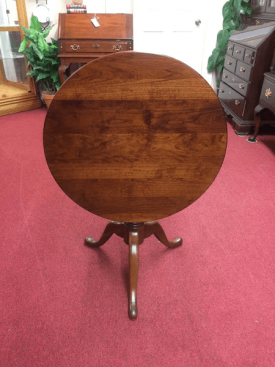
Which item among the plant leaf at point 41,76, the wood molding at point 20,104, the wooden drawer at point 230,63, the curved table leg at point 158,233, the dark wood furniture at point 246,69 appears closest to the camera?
the curved table leg at point 158,233

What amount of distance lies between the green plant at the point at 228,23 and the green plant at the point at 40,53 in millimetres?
2061

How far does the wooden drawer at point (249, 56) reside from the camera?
9.26 feet

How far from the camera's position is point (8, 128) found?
3383 millimetres

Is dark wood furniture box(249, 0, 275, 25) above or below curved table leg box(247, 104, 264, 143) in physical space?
above

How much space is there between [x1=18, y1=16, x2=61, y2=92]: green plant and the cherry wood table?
2.91 metres

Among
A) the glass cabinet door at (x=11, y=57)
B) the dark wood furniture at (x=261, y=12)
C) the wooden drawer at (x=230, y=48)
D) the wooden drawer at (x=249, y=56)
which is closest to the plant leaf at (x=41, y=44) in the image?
the glass cabinet door at (x=11, y=57)

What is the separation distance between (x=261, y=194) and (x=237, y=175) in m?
0.32

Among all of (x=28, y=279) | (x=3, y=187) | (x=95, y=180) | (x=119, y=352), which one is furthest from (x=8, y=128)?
(x=119, y=352)

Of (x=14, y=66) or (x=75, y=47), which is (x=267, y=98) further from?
(x=14, y=66)

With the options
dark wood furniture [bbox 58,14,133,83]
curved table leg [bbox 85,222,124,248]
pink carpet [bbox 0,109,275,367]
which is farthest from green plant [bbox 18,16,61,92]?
curved table leg [bbox 85,222,124,248]

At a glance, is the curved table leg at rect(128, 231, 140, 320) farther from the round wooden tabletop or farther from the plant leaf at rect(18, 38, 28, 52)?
the plant leaf at rect(18, 38, 28, 52)

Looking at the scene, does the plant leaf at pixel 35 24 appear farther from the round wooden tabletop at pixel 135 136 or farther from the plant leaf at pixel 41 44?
the round wooden tabletop at pixel 135 136

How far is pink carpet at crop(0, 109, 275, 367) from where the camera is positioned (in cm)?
114

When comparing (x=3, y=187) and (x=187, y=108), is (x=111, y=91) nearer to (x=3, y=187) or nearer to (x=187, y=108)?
(x=187, y=108)
